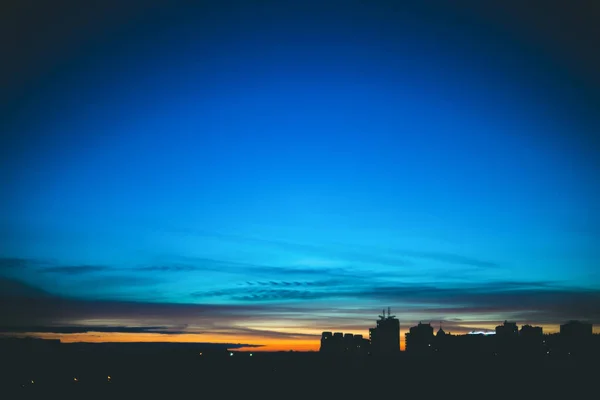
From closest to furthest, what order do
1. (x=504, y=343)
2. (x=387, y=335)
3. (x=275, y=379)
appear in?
(x=275, y=379), (x=504, y=343), (x=387, y=335)

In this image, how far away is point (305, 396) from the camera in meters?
68.1

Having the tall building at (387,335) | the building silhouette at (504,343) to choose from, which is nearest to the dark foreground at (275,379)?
the building silhouette at (504,343)

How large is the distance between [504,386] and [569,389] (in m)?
7.92

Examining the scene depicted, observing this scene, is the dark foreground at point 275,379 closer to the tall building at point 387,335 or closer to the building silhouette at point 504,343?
the building silhouette at point 504,343

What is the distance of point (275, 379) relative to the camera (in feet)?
278

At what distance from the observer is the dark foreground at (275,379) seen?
6838 cm

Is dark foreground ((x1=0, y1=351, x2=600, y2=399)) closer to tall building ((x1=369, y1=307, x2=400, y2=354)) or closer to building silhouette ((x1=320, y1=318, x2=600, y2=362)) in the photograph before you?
building silhouette ((x1=320, y1=318, x2=600, y2=362))

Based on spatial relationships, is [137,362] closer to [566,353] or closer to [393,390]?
[393,390]

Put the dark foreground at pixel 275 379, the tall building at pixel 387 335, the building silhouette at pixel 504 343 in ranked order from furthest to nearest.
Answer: the tall building at pixel 387 335 → the building silhouette at pixel 504 343 → the dark foreground at pixel 275 379

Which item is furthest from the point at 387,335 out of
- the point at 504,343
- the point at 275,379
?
the point at 275,379

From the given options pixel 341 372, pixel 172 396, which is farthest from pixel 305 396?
pixel 341 372

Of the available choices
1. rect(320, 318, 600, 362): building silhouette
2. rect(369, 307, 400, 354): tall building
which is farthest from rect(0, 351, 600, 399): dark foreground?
rect(369, 307, 400, 354): tall building

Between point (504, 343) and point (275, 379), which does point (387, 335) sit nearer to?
point (504, 343)

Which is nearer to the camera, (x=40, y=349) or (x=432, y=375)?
(x=432, y=375)
